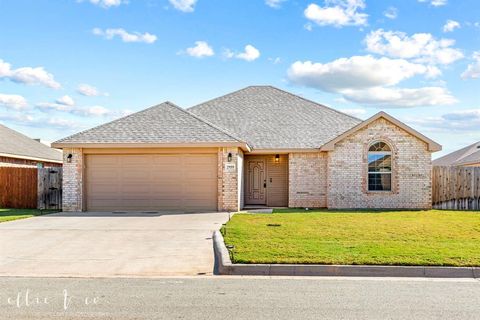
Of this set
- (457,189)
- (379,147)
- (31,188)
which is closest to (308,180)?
(379,147)

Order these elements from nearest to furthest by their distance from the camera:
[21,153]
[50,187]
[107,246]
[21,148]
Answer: [107,246], [50,187], [21,153], [21,148]

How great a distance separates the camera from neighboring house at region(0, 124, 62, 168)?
83.9 feet

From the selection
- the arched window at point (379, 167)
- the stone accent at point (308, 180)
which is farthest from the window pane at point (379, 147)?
the stone accent at point (308, 180)

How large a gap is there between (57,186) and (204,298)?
1662 cm

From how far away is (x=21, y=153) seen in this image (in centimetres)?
2673

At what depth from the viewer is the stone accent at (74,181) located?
1936 cm

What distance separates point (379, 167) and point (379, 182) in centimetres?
64

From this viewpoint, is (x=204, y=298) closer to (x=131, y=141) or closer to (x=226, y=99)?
(x=131, y=141)

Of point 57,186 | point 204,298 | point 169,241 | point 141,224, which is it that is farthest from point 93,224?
point 204,298

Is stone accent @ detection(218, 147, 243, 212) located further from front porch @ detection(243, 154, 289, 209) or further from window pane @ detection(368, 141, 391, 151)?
window pane @ detection(368, 141, 391, 151)

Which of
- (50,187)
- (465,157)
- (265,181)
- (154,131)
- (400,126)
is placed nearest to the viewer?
(154,131)

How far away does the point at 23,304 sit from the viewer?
254 inches

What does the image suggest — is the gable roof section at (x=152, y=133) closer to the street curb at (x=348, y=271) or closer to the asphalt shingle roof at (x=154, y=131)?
the asphalt shingle roof at (x=154, y=131)

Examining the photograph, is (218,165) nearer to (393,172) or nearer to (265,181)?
(265,181)
